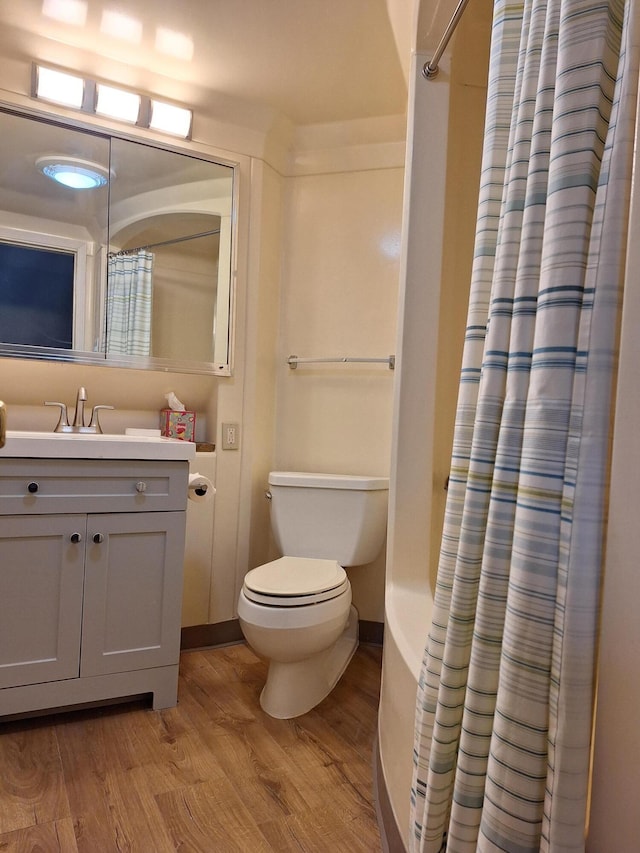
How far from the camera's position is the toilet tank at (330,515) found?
7.36ft

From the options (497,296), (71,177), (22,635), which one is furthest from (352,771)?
(71,177)

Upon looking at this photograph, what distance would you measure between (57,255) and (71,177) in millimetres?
303

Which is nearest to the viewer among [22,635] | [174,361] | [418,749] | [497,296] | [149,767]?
[497,296]

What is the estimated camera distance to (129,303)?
90.2 inches

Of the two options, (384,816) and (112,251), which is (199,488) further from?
(384,816)

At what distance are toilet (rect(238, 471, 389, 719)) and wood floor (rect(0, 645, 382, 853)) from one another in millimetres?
102

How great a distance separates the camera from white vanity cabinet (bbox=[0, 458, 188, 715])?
1706 millimetres

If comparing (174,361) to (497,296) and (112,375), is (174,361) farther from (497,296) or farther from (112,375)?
(497,296)

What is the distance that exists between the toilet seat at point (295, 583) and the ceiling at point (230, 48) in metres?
1.84

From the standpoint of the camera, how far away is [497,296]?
2.49ft

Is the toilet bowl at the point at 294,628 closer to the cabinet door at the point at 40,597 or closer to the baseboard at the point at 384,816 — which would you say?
the baseboard at the point at 384,816

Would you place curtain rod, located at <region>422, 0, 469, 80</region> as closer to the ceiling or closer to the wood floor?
the ceiling

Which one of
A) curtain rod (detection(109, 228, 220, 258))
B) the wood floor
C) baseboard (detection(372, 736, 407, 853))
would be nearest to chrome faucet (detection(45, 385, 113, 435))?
curtain rod (detection(109, 228, 220, 258))

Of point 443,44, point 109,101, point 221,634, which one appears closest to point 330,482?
point 221,634
